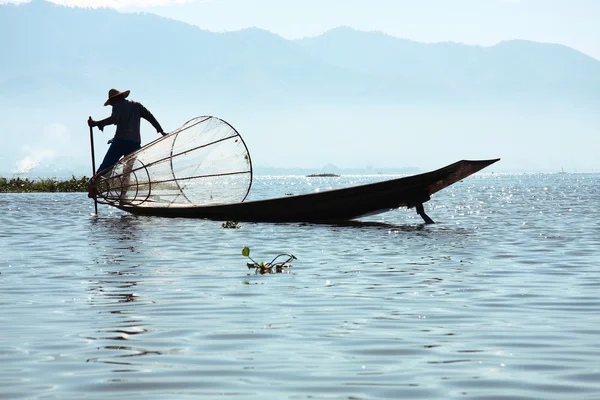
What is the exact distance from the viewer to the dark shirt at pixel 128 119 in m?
17.8

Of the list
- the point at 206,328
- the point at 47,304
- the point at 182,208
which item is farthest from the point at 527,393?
the point at 182,208

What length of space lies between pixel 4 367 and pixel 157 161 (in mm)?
13114

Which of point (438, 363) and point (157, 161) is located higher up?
point (157, 161)

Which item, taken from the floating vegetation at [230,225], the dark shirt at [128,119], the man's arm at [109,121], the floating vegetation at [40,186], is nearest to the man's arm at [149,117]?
the dark shirt at [128,119]

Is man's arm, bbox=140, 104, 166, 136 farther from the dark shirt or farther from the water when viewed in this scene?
the water

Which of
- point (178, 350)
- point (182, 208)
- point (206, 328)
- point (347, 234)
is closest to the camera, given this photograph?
point (178, 350)

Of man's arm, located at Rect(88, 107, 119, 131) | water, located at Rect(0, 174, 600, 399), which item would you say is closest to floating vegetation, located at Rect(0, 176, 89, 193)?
man's arm, located at Rect(88, 107, 119, 131)

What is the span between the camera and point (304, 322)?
6078mm

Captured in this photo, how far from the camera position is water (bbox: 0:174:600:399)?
14.3 ft

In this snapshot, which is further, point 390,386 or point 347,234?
point 347,234

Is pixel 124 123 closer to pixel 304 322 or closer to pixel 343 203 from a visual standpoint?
pixel 343 203

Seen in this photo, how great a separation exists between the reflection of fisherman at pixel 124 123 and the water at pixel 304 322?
5.56m

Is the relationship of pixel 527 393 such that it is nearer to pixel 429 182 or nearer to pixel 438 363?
pixel 438 363

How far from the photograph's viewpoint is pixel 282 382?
172 inches
